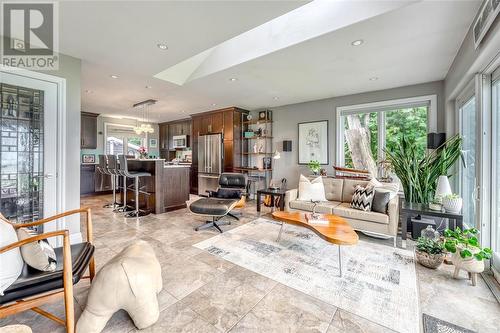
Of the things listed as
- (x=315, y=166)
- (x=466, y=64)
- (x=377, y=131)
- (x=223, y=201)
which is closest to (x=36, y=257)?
(x=223, y=201)

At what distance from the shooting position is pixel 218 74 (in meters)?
3.67

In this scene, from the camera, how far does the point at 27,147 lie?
2760mm

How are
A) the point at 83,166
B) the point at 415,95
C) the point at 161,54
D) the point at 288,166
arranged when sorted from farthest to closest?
the point at 83,166, the point at 288,166, the point at 415,95, the point at 161,54

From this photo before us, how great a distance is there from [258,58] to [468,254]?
3.18m

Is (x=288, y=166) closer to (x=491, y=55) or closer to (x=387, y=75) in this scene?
(x=387, y=75)

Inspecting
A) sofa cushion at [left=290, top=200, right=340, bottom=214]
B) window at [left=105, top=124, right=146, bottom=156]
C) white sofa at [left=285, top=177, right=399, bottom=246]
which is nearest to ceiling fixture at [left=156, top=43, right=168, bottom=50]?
white sofa at [left=285, top=177, right=399, bottom=246]

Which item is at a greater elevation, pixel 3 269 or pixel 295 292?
pixel 3 269

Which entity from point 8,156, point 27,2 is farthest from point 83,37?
point 8,156

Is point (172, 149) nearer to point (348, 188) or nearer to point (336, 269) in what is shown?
point (348, 188)

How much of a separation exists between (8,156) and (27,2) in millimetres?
1753

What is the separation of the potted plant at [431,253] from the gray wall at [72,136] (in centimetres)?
447

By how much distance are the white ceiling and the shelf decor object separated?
804 millimetres

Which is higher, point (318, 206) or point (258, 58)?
point (258, 58)

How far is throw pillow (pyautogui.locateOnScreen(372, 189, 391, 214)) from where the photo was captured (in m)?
3.14
